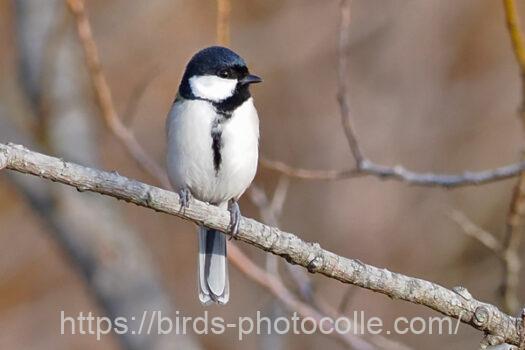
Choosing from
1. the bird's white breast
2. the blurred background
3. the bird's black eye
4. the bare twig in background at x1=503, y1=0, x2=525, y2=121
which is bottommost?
the bird's white breast

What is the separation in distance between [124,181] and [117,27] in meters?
3.29

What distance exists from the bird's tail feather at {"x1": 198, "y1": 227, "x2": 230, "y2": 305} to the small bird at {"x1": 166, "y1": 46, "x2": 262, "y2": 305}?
22cm

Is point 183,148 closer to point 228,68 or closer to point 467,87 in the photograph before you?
point 228,68

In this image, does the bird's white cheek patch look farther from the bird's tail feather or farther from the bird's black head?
the bird's tail feather

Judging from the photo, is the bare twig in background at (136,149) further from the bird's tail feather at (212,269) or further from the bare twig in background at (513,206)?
the bare twig in background at (513,206)

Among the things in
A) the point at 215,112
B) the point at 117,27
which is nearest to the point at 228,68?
the point at 215,112

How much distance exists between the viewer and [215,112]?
3.47 metres

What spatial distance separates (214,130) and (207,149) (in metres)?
0.07

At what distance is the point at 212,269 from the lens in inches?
151

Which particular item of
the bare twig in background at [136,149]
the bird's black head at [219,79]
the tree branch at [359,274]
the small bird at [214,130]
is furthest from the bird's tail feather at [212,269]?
the tree branch at [359,274]

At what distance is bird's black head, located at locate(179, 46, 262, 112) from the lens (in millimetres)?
3527

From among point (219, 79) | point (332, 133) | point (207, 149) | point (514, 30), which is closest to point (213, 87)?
point (219, 79)

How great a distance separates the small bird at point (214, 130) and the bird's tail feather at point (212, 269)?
0.74ft

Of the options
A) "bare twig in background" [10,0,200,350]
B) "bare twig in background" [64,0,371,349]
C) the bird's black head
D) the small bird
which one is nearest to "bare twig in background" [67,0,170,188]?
"bare twig in background" [64,0,371,349]
